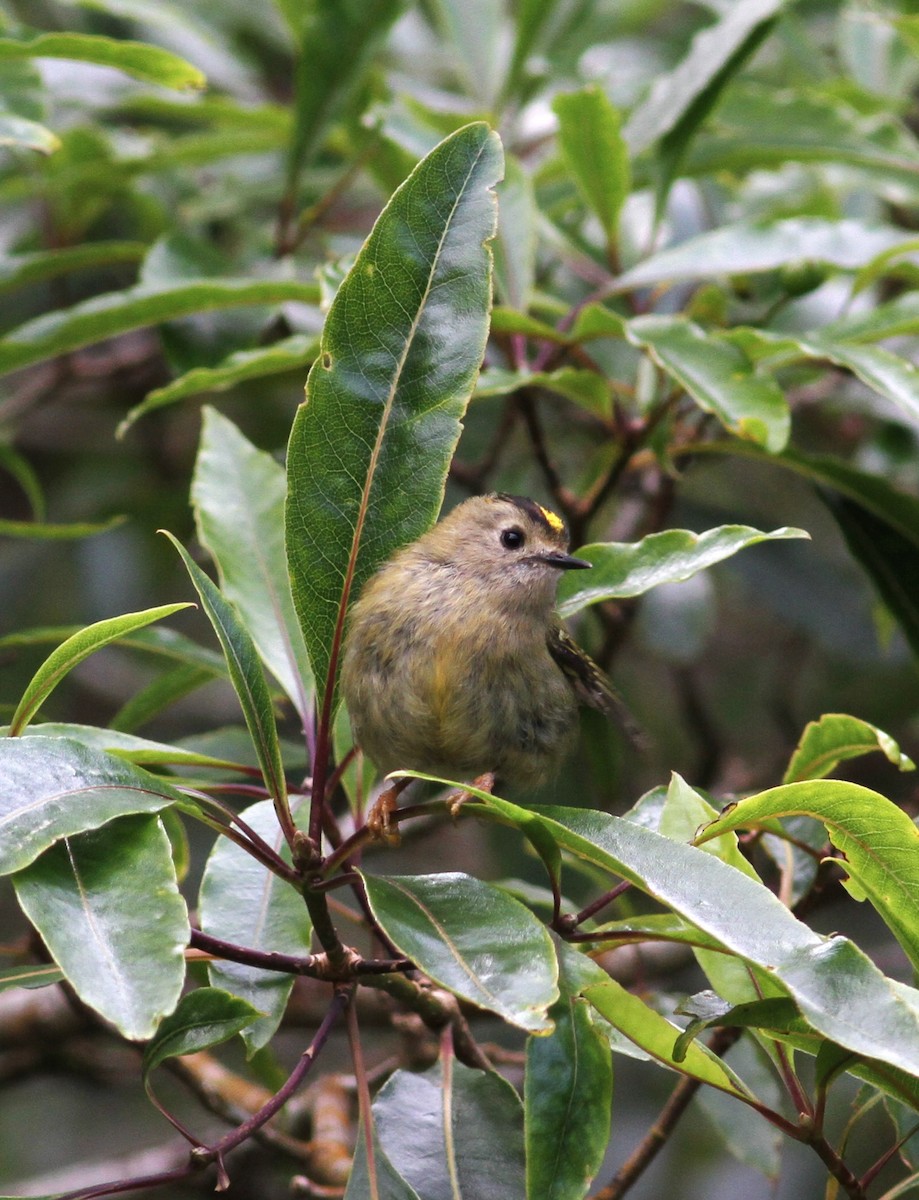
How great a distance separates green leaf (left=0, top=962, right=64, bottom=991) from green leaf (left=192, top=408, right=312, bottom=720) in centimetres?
67

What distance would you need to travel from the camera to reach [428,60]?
5.22 metres

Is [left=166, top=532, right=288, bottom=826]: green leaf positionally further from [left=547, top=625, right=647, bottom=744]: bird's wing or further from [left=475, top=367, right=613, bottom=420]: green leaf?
[left=547, top=625, right=647, bottom=744]: bird's wing

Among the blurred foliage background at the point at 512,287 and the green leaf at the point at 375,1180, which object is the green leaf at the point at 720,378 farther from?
the green leaf at the point at 375,1180

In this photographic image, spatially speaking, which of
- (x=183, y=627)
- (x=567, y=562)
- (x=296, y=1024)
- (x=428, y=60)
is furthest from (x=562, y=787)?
(x=428, y=60)

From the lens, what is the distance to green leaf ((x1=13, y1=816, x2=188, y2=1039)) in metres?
1.43

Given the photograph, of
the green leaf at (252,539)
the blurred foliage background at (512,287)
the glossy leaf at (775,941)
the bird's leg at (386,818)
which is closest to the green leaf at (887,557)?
the blurred foliage background at (512,287)

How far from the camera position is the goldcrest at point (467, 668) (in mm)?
2549

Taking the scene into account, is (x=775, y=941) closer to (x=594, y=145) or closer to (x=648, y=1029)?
(x=648, y=1029)

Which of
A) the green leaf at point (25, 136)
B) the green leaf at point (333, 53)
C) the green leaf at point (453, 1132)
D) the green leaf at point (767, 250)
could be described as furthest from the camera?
the green leaf at point (333, 53)

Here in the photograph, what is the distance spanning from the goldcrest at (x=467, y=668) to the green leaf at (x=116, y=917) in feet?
2.81

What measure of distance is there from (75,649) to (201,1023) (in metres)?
0.53

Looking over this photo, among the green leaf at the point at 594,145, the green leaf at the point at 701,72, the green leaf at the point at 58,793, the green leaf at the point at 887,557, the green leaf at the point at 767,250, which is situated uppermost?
the green leaf at the point at 701,72

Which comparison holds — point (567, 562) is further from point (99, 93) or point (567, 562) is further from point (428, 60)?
point (428, 60)

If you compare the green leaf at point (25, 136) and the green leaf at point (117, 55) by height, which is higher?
the green leaf at point (117, 55)
